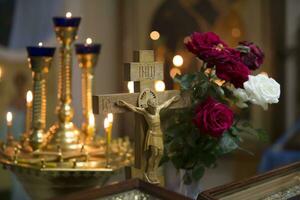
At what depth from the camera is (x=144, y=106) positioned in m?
0.90

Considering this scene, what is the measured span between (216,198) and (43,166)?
354 millimetres

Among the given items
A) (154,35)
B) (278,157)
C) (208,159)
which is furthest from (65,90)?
(154,35)

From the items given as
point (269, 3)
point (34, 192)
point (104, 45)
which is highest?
point (269, 3)

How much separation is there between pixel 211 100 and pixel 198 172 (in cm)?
12

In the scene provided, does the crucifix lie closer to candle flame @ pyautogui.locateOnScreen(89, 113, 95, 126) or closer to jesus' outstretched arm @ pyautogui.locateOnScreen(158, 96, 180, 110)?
jesus' outstretched arm @ pyautogui.locateOnScreen(158, 96, 180, 110)

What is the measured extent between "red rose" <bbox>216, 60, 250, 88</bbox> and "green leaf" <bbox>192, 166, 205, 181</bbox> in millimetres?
150

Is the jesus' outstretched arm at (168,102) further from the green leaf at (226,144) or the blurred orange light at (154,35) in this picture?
the blurred orange light at (154,35)

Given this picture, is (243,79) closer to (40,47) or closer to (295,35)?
(40,47)

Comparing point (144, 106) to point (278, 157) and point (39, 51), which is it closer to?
point (39, 51)

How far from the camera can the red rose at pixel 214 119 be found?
32.8 inches

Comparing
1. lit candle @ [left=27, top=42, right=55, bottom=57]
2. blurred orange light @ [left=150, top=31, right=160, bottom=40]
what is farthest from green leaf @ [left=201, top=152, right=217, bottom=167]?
blurred orange light @ [left=150, top=31, right=160, bottom=40]

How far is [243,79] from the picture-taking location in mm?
876

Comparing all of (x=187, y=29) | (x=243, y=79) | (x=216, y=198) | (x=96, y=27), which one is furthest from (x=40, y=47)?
(x=187, y=29)

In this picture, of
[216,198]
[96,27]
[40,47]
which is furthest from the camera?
[96,27]
